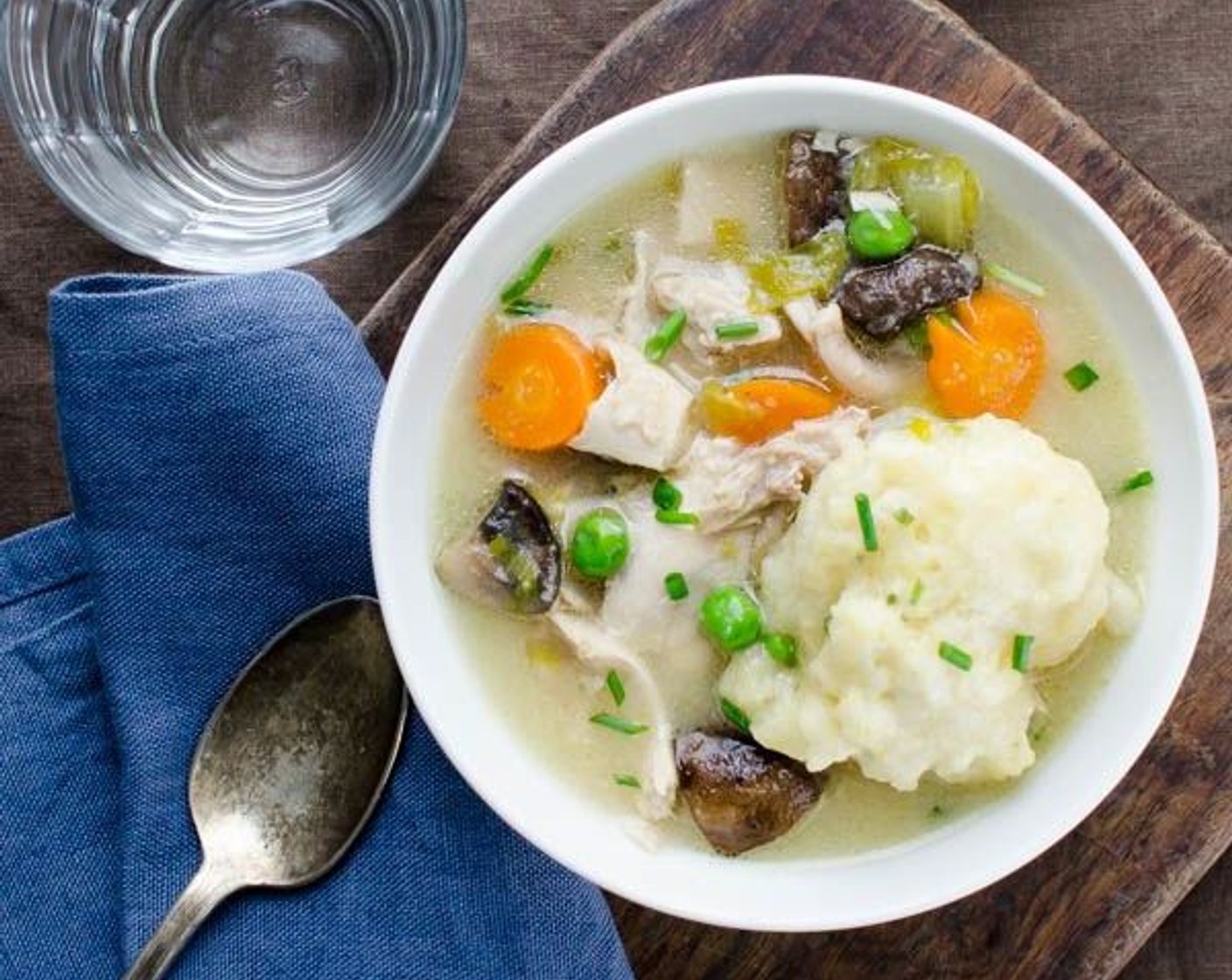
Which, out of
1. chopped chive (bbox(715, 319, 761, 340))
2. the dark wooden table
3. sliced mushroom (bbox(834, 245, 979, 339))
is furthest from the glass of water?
sliced mushroom (bbox(834, 245, 979, 339))

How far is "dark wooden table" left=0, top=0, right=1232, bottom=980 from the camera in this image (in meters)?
2.76

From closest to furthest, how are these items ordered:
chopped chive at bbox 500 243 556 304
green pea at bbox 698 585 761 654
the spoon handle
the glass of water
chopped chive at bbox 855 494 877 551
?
chopped chive at bbox 855 494 877 551 < green pea at bbox 698 585 761 654 < chopped chive at bbox 500 243 556 304 < the spoon handle < the glass of water

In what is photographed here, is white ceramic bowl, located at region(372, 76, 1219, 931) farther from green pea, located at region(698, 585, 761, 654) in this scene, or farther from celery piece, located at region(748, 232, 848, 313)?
green pea, located at region(698, 585, 761, 654)

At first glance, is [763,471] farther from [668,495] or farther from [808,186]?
[808,186]

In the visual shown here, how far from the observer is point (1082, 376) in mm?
2186

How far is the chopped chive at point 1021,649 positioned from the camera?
6.77ft

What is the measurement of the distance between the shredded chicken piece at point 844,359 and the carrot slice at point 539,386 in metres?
0.28

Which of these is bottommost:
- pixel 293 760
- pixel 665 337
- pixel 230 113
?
pixel 293 760

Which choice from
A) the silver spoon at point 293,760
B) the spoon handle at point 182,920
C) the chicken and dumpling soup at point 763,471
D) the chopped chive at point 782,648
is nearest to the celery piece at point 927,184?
the chicken and dumpling soup at point 763,471

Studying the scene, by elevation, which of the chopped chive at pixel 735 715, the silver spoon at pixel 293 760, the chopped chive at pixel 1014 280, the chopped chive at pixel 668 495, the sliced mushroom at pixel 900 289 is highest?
the chopped chive at pixel 1014 280

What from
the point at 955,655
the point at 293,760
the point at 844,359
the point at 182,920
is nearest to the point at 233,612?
the point at 293,760

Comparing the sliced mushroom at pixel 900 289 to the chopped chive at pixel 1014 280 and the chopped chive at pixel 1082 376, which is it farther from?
the chopped chive at pixel 1082 376

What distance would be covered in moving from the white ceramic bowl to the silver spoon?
0.80ft

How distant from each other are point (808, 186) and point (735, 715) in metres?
0.72
